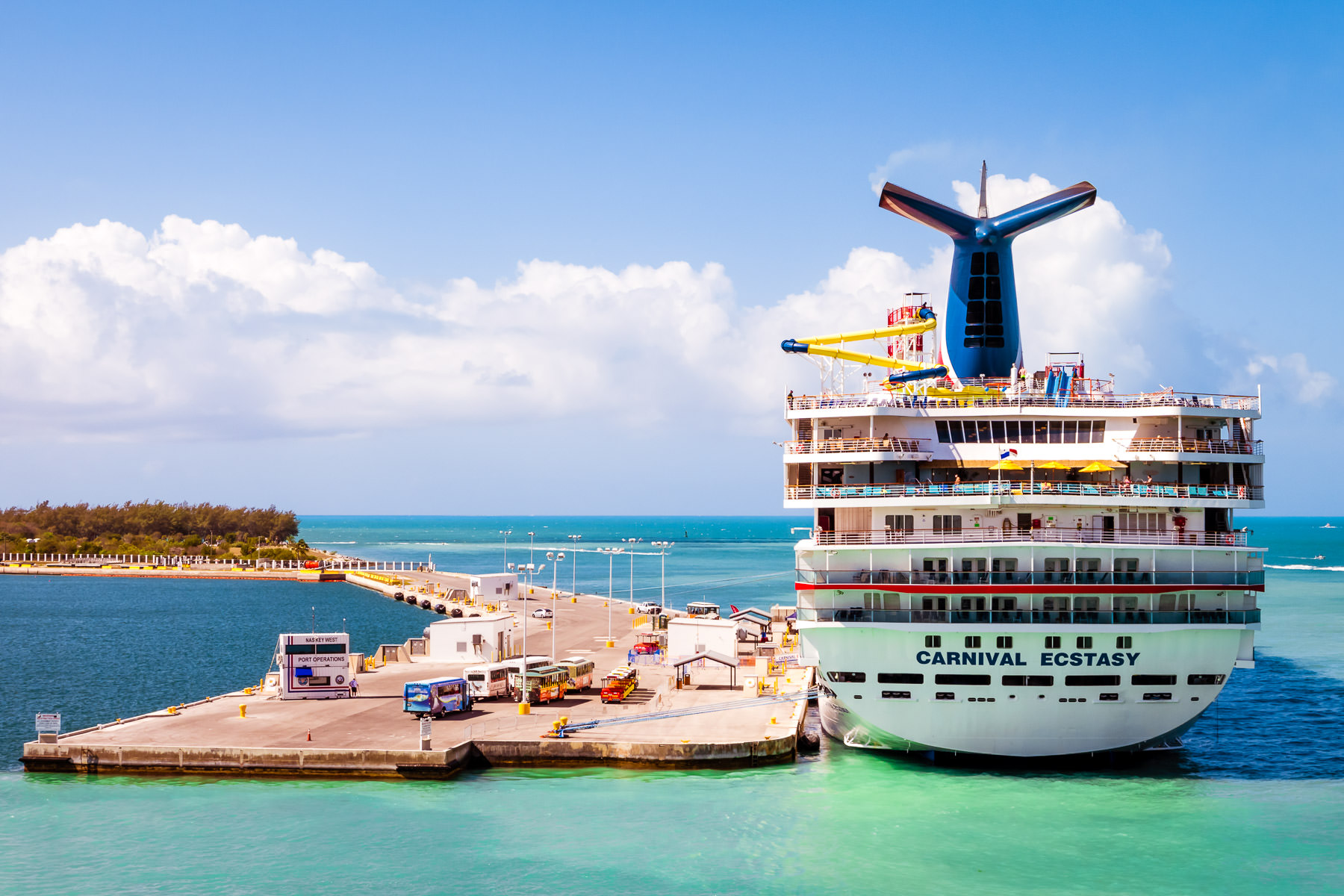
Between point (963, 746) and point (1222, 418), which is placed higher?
point (1222, 418)

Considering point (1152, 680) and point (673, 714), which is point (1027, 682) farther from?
point (673, 714)

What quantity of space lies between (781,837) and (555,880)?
7533 millimetres

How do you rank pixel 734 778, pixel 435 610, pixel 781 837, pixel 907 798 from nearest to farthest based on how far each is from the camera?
1. pixel 781 837
2. pixel 907 798
3. pixel 734 778
4. pixel 435 610

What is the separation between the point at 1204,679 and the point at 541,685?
27.5 metres

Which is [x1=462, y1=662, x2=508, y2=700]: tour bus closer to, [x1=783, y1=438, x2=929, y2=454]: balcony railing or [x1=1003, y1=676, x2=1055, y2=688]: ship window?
[x1=783, y1=438, x2=929, y2=454]: balcony railing

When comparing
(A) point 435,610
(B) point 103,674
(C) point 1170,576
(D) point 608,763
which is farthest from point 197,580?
(C) point 1170,576

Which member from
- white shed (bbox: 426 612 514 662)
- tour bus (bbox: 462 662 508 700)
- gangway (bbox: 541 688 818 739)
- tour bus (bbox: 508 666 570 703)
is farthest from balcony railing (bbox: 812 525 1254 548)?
white shed (bbox: 426 612 514 662)

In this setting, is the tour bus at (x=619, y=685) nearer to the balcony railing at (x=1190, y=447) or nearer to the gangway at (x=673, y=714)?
the gangway at (x=673, y=714)

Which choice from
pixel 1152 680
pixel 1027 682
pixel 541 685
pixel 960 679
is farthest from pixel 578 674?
pixel 1152 680

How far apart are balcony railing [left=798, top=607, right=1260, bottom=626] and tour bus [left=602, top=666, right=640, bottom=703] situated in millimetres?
14946

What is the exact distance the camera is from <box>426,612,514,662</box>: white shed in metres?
62.6

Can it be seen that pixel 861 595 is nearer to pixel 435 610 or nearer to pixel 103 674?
pixel 103 674

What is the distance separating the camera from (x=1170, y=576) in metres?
40.1

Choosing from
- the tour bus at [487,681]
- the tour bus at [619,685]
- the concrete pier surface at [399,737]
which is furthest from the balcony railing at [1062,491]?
the tour bus at [487,681]
